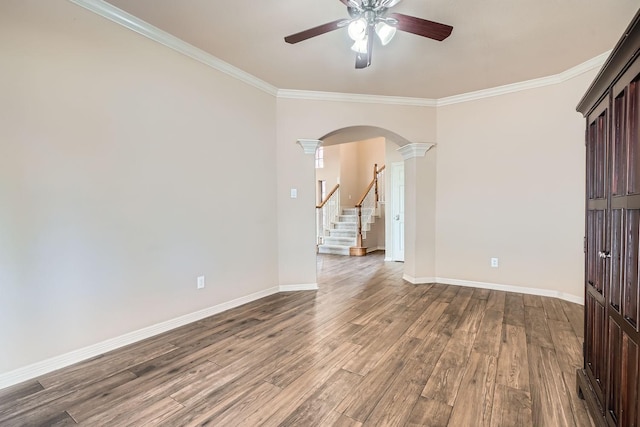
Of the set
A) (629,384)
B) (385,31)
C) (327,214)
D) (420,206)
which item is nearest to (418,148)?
(420,206)

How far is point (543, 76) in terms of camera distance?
3482 millimetres

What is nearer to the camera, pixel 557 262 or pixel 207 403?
pixel 207 403

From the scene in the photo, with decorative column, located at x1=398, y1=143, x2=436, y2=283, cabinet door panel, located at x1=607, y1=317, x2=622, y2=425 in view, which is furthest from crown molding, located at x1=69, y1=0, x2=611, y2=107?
cabinet door panel, located at x1=607, y1=317, x2=622, y2=425

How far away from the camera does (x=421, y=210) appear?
14.1 ft

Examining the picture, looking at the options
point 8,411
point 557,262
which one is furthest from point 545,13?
point 8,411

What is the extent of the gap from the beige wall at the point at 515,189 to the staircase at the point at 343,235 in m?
3.22

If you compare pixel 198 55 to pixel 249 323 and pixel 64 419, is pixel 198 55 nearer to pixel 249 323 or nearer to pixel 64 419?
pixel 249 323

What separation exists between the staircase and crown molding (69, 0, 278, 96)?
4623mm

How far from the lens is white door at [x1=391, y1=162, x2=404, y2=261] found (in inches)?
244

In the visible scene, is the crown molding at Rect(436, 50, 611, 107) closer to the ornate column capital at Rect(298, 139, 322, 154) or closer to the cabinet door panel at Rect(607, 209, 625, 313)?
the ornate column capital at Rect(298, 139, 322, 154)

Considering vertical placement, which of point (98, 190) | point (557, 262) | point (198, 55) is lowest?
point (557, 262)

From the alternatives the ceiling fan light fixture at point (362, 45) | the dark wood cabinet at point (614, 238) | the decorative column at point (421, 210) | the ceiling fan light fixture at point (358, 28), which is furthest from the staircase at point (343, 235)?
the dark wood cabinet at point (614, 238)

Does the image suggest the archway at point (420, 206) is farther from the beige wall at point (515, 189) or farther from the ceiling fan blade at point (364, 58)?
the ceiling fan blade at point (364, 58)

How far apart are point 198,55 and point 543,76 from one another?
3862 mm
